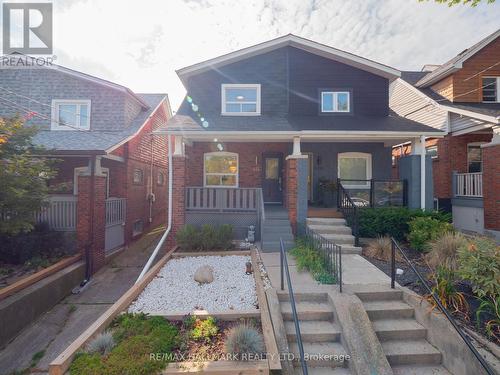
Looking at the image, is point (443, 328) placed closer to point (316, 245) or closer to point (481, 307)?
point (481, 307)

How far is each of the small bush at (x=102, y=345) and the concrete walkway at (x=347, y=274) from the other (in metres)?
2.95

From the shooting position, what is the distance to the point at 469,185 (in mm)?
10016

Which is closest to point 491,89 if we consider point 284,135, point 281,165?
point 281,165

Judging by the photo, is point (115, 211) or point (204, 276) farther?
point (115, 211)

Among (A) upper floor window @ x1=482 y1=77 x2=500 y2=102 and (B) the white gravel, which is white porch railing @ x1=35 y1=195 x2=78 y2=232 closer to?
(B) the white gravel

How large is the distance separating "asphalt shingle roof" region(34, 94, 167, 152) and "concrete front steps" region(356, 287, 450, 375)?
29.8 feet

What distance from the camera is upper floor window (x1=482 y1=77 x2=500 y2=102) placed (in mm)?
11203

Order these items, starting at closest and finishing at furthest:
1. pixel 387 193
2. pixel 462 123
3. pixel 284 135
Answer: pixel 284 135
pixel 387 193
pixel 462 123

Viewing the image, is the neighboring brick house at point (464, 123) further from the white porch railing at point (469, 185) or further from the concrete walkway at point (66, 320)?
the concrete walkway at point (66, 320)

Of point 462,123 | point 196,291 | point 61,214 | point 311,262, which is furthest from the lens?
point 462,123

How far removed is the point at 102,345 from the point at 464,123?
559 inches

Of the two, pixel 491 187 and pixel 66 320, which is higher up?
pixel 491 187

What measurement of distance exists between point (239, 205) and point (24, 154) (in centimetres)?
618

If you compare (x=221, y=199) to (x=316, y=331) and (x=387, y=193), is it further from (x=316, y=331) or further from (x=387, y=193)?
(x=387, y=193)
